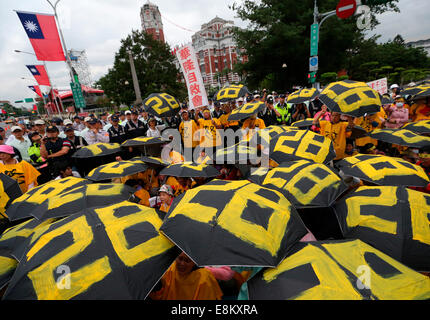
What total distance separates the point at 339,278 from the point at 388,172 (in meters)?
1.81

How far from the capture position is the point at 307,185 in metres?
2.25

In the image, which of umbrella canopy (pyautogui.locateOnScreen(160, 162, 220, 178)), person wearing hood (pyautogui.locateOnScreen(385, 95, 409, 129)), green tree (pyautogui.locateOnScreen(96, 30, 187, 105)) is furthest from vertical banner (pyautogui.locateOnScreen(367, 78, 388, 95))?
green tree (pyautogui.locateOnScreen(96, 30, 187, 105))

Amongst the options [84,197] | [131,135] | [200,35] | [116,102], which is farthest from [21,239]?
[200,35]

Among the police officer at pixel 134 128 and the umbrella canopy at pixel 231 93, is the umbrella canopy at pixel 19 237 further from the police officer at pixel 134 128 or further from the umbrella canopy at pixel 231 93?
the umbrella canopy at pixel 231 93

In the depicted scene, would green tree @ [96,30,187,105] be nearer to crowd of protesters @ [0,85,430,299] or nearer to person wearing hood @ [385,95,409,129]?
crowd of protesters @ [0,85,430,299]

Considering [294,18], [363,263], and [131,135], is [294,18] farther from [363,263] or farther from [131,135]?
[363,263]

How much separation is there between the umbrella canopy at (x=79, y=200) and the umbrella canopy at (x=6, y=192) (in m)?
1.11

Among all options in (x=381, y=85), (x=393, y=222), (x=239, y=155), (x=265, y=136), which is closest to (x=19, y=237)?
(x=239, y=155)

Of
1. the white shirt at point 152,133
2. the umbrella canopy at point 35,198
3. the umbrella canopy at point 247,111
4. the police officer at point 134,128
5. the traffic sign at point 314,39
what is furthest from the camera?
the traffic sign at point 314,39

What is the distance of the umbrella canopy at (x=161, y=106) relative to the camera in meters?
5.45

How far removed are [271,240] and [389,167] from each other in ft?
6.45

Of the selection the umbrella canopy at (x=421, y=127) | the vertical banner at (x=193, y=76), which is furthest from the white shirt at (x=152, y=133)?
the umbrella canopy at (x=421, y=127)

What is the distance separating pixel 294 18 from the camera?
21141 mm

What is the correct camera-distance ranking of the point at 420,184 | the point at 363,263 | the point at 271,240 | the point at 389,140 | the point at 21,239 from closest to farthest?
1. the point at 363,263
2. the point at 271,240
3. the point at 21,239
4. the point at 420,184
5. the point at 389,140
